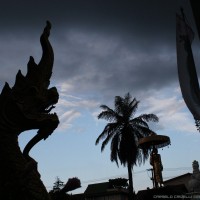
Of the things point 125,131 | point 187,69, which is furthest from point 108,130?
point 187,69

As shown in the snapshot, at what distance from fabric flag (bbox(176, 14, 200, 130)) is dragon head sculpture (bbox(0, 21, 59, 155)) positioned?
5.39 m

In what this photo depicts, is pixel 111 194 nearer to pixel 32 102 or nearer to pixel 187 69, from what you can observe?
pixel 187 69

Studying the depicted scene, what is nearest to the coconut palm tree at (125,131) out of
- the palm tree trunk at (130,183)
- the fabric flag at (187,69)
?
the palm tree trunk at (130,183)

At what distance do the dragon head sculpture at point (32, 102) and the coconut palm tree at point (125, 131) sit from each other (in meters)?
22.9

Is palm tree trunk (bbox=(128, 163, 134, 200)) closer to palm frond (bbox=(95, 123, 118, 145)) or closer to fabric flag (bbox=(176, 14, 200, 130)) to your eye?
palm frond (bbox=(95, 123, 118, 145))

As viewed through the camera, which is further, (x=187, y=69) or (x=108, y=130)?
(x=108, y=130)

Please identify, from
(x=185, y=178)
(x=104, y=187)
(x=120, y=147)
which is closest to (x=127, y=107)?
(x=120, y=147)

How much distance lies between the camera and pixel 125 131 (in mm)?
28562

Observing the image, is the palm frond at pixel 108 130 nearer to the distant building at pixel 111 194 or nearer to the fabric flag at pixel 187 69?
the distant building at pixel 111 194

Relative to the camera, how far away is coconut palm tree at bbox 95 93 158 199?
1085 inches

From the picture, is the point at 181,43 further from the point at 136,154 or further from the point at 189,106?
the point at 136,154

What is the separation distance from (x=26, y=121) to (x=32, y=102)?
259 millimetres

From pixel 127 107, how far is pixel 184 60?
19.9 m

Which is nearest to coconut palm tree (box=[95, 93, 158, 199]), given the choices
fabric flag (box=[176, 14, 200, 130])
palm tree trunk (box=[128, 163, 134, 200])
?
palm tree trunk (box=[128, 163, 134, 200])
